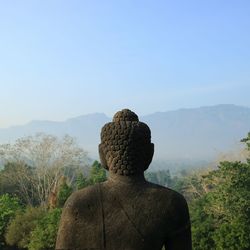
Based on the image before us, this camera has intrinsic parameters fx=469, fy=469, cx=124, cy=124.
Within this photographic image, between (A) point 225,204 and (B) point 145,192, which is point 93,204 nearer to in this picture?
(B) point 145,192

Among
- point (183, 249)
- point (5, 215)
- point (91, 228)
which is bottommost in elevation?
point (5, 215)

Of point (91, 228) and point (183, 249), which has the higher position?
point (91, 228)

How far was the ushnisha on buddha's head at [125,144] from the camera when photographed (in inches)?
140

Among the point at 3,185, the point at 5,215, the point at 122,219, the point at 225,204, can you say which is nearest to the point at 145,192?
the point at 122,219

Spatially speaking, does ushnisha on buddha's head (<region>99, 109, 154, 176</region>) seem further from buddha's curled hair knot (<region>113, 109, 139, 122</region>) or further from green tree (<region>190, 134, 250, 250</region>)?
green tree (<region>190, 134, 250, 250</region>)

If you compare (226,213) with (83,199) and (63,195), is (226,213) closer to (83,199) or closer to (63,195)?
(63,195)

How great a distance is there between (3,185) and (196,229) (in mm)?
27679

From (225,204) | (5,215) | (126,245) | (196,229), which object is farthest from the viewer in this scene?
(5,215)

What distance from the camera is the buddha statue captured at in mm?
3438

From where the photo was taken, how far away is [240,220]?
76.3 ft

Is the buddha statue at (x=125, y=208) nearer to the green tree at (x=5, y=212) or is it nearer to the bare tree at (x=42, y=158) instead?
the green tree at (x=5, y=212)

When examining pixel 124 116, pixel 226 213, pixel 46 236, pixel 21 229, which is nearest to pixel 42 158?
pixel 21 229

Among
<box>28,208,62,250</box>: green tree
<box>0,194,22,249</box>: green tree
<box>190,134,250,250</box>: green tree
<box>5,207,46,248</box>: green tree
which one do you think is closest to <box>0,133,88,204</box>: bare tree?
<box>0,194,22,249</box>: green tree

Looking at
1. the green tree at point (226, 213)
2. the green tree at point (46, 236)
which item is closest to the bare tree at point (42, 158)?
the green tree at point (46, 236)
